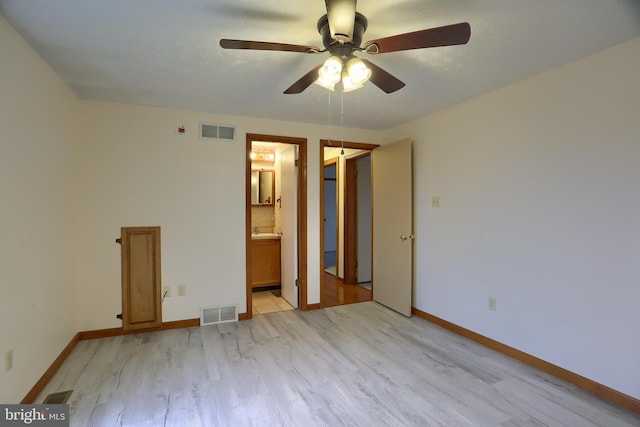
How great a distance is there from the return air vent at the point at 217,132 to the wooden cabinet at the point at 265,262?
5.60 ft

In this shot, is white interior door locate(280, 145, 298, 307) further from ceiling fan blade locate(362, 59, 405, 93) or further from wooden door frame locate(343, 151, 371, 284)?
ceiling fan blade locate(362, 59, 405, 93)

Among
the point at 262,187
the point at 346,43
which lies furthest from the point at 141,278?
the point at 346,43

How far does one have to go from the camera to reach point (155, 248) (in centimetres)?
320

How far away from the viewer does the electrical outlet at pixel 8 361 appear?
1744 mm

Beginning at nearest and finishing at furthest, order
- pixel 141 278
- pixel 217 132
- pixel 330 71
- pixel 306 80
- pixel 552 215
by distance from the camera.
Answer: pixel 330 71 < pixel 306 80 < pixel 552 215 < pixel 141 278 < pixel 217 132

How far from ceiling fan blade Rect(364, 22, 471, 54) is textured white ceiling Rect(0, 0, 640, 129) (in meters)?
0.24

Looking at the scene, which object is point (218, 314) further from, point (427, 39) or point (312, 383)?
point (427, 39)

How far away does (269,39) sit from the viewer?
1922 mm

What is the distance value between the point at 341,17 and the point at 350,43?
0.24 m

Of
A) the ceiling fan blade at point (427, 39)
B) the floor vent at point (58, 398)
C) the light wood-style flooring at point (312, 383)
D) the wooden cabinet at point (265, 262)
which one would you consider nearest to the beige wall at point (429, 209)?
the floor vent at point (58, 398)

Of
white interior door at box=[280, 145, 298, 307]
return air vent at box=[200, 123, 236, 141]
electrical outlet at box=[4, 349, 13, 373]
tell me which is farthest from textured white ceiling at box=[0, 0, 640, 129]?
electrical outlet at box=[4, 349, 13, 373]

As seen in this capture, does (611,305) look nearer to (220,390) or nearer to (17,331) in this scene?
(220,390)

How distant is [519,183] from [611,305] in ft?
3.46

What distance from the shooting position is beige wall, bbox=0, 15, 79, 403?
69.5 inches
